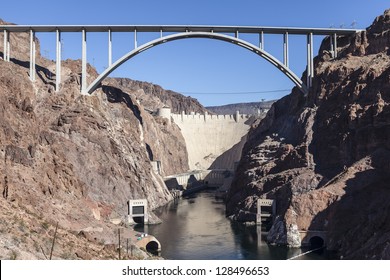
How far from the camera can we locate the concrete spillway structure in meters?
159

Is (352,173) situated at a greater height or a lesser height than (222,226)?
greater

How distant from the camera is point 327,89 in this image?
8138cm

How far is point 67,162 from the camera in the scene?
199ft

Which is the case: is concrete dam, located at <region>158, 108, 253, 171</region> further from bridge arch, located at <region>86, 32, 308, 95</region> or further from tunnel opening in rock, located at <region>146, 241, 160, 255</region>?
tunnel opening in rock, located at <region>146, 241, 160, 255</region>

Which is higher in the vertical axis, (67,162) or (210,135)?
(210,135)

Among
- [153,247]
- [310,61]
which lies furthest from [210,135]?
[153,247]

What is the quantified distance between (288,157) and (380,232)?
33.9 metres

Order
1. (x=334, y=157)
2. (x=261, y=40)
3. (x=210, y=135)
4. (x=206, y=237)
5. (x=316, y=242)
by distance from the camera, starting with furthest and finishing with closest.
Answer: (x=210, y=135), (x=261, y=40), (x=334, y=157), (x=206, y=237), (x=316, y=242)

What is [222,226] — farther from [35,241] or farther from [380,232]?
[35,241]

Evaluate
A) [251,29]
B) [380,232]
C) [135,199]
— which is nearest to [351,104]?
[251,29]

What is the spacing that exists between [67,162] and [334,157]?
3686 centimetres

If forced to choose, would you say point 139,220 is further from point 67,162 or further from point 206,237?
point 67,162

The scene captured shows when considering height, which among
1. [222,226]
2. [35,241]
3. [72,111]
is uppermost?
[72,111]

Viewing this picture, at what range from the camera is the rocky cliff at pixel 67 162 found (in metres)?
33.9
